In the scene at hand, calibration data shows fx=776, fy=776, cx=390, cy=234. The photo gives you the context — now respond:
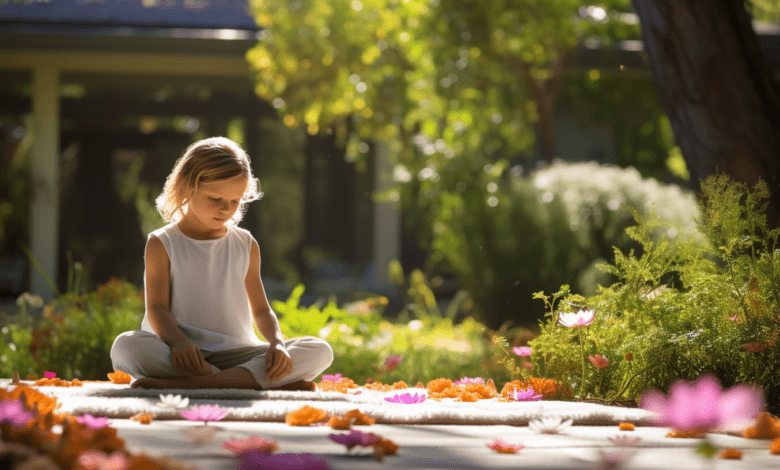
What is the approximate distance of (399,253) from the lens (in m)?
8.36

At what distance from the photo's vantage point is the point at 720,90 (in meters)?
2.86

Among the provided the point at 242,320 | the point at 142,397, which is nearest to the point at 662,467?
the point at 142,397

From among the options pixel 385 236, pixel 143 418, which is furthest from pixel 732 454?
pixel 385 236

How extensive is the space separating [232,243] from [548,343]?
42.6 inches

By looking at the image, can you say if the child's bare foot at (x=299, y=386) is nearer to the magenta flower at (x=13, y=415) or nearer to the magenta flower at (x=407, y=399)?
the magenta flower at (x=407, y=399)

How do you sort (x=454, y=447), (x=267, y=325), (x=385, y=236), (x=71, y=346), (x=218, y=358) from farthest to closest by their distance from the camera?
1. (x=385, y=236)
2. (x=71, y=346)
3. (x=267, y=325)
4. (x=218, y=358)
5. (x=454, y=447)

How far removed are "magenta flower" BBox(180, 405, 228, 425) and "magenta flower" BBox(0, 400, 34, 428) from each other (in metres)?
0.42

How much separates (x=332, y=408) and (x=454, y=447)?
465 mm

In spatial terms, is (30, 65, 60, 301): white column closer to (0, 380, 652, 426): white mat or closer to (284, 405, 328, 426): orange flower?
(0, 380, 652, 426): white mat

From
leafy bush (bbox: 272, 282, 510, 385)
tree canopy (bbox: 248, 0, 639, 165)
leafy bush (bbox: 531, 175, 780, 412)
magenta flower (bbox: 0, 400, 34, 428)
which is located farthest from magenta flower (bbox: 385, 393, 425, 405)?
tree canopy (bbox: 248, 0, 639, 165)

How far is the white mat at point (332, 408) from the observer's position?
1.81 metres

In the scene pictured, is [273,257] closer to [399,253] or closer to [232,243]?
[399,253]

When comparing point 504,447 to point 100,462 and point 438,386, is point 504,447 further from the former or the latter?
point 438,386

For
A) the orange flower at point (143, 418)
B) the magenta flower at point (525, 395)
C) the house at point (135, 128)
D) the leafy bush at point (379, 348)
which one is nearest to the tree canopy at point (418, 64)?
the house at point (135, 128)
